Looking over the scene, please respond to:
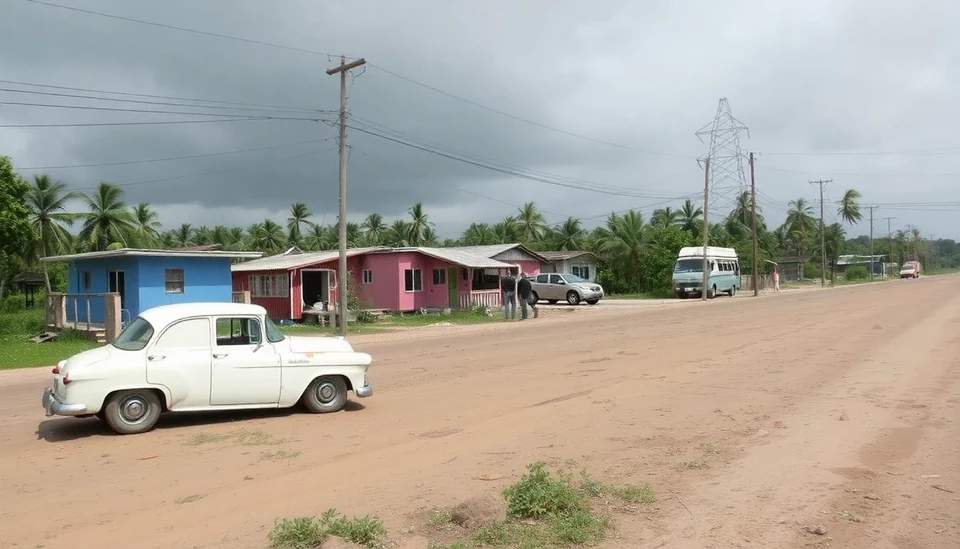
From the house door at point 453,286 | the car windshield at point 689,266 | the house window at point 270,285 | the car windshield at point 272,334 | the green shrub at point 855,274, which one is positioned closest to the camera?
the car windshield at point 272,334

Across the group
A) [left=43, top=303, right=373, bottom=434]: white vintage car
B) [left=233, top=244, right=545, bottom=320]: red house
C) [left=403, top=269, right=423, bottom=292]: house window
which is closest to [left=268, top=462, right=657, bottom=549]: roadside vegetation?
[left=43, top=303, right=373, bottom=434]: white vintage car

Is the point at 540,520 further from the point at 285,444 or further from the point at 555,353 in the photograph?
the point at 555,353

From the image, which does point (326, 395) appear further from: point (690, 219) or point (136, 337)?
point (690, 219)

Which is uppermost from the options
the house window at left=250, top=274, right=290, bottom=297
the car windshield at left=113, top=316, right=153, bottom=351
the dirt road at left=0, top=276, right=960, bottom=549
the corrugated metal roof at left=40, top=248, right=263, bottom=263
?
the corrugated metal roof at left=40, top=248, right=263, bottom=263

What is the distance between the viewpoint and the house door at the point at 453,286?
35.9 meters

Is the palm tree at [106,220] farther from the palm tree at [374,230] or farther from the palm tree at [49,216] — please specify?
the palm tree at [374,230]

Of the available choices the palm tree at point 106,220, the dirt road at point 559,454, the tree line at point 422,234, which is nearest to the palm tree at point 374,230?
the tree line at point 422,234

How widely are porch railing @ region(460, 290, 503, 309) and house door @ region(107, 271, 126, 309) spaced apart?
15.3 meters

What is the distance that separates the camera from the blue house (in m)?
25.0

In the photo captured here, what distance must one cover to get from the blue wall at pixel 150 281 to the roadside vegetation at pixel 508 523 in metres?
22.2

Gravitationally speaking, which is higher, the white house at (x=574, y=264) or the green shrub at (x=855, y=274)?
the white house at (x=574, y=264)

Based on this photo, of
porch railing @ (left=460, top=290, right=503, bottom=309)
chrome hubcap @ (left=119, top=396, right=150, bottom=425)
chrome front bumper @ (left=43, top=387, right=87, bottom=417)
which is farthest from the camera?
porch railing @ (left=460, top=290, right=503, bottom=309)

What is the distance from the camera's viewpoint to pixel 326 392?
9.74 metres

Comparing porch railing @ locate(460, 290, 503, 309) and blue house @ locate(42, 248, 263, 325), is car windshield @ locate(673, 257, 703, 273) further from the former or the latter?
blue house @ locate(42, 248, 263, 325)
